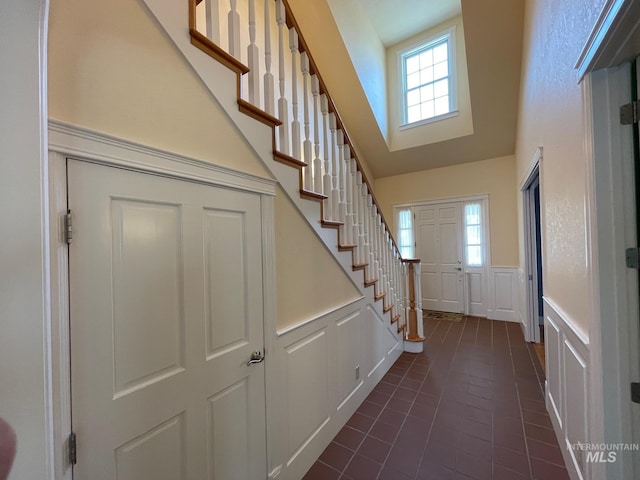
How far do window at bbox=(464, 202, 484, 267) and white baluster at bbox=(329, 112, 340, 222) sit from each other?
3717 mm

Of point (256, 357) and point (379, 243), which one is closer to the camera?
point (256, 357)

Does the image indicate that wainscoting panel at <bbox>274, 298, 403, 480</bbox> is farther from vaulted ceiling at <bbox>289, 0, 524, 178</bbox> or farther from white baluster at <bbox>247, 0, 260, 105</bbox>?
vaulted ceiling at <bbox>289, 0, 524, 178</bbox>

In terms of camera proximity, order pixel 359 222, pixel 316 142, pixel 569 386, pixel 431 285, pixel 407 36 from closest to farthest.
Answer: pixel 569 386, pixel 316 142, pixel 359 222, pixel 407 36, pixel 431 285

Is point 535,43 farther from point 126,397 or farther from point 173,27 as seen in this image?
point 126,397

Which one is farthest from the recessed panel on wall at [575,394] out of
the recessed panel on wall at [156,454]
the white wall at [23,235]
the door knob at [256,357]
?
the white wall at [23,235]

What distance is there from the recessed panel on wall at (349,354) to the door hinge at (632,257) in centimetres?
159

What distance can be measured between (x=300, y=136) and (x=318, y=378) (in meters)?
1.63

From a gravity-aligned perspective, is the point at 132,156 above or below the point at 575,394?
above

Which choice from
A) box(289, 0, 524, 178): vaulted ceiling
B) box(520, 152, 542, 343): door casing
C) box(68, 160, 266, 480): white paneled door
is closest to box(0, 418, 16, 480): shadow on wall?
box(68, 160, 266, 480): white paneled door

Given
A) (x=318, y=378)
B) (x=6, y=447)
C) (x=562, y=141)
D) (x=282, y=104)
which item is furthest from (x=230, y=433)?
(x=562, y=141)

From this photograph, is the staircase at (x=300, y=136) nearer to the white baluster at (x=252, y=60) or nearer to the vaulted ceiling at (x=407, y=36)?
the white baluster at (x=252, y=60)

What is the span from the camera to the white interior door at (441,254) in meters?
5.04

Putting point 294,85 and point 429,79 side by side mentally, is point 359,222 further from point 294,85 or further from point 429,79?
point 429,79

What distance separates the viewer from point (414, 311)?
11.4 ft
